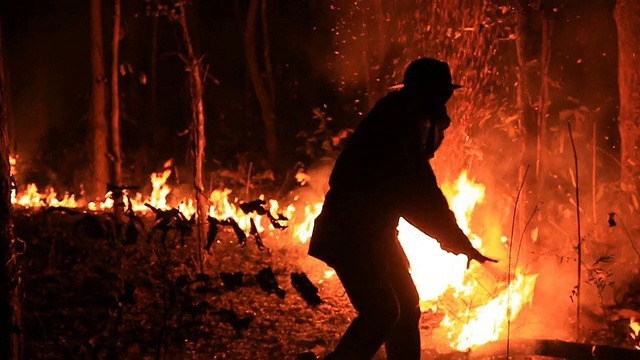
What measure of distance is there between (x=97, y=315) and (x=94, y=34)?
280 inches

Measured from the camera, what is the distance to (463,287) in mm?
6668

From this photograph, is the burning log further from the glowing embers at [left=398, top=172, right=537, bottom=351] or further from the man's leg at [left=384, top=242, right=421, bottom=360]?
the man's leg at [left=384, top=242, right=421, bottom=360]

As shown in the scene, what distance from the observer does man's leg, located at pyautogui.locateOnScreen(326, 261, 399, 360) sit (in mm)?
3912

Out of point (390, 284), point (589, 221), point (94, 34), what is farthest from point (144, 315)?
point (94, 34)

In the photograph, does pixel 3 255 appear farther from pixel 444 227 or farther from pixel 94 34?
pixel 94 34

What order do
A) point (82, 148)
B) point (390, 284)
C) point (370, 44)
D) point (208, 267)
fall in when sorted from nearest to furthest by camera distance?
point (390, 284) < point (208, 267) < point (370, 44) < point (82, 148)

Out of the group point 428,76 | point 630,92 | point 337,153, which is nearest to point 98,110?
point 337,153

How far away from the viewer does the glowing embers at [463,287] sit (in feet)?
18.4

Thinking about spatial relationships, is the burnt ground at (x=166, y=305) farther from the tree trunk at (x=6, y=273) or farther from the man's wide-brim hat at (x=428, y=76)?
the man's wide-brim hat at (x=428, y=76)

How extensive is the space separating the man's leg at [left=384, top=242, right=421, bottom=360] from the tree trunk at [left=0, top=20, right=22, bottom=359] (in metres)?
2.13

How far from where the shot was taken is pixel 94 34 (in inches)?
467

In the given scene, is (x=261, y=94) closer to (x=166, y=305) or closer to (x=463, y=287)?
(x=463, y=287)

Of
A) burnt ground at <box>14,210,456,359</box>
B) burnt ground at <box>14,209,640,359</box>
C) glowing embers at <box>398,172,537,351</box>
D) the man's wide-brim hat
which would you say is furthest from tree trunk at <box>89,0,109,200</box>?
the man's wide-brim hat

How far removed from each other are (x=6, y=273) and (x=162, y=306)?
278 cm
